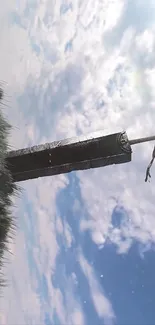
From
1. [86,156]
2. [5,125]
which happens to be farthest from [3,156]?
[86,156]

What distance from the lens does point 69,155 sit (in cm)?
898

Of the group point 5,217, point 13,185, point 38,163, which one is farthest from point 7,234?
point 38,163

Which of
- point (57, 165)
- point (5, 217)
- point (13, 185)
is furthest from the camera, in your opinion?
point (57, 165)

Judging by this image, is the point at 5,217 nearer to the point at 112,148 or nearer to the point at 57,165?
the point at 57,165

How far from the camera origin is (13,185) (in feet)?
28.0

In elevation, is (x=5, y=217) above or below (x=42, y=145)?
below

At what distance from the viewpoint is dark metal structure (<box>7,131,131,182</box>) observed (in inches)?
342

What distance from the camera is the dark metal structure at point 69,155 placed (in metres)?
8.70

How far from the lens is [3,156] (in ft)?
27.3

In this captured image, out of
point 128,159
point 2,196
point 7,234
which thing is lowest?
point 7,234

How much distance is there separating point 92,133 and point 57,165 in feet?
3.58

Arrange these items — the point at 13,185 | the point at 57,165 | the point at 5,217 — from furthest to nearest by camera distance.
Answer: the point at 57,165, the point at 13,185, the point at 5,217

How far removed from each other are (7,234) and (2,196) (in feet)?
2.54

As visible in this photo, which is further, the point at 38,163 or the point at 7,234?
the point at 38,163
